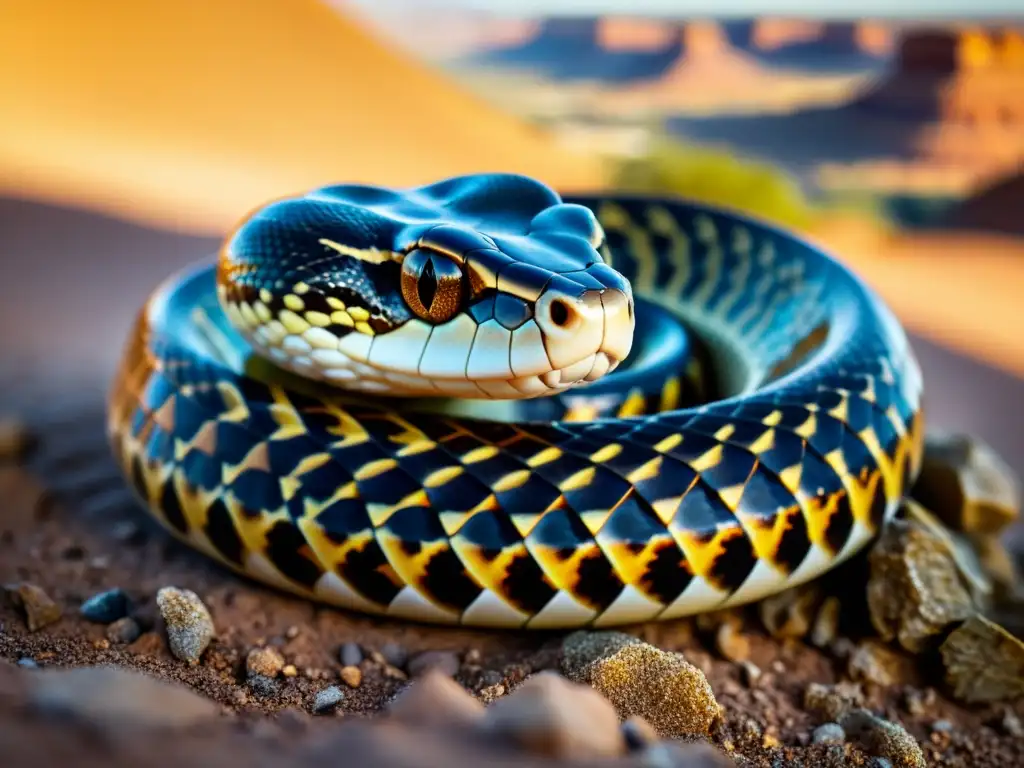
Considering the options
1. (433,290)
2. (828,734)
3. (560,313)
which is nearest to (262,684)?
(433,290)

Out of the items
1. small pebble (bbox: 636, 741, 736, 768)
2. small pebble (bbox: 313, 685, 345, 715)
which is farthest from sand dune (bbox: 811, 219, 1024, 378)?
small pebble (bbox: 636, 741, 736, 768)

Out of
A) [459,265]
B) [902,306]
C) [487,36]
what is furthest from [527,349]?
[487,36]

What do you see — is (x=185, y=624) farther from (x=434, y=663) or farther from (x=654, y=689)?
(x=654, y=689)

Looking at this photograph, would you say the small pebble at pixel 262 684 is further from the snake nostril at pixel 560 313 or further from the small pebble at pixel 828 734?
the small pebble at pixel 828 734

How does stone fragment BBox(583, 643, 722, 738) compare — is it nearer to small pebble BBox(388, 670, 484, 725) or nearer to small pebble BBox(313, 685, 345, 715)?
small pebble BBox(313, 685, 345, 715)

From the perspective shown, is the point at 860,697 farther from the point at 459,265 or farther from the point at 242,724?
the point at 242,724
